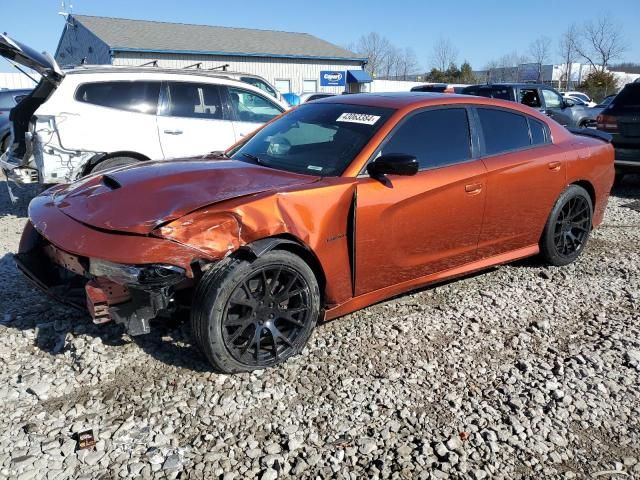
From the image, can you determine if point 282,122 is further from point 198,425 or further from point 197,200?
point 198,425

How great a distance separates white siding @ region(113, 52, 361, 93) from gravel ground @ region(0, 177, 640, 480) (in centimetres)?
2772

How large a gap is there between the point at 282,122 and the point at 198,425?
2.50 m

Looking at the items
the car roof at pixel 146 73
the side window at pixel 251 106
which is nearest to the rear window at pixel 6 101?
the car roof at pixel 146 73

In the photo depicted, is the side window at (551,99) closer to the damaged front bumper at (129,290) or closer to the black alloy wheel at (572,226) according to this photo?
the black alloy wheel at (572,226)

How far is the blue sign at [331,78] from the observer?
3450 cm

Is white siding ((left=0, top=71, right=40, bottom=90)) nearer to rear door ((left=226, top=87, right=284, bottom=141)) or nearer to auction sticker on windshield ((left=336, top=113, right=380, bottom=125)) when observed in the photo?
rear door ((left=226, top=87, right=284, bottom=141))

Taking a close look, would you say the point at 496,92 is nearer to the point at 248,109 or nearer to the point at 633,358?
the point at 248,109

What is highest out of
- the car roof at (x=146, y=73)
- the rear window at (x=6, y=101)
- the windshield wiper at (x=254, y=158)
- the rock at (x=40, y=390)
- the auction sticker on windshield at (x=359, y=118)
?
the car roof at (x=146, y=73)

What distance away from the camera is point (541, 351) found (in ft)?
11.6

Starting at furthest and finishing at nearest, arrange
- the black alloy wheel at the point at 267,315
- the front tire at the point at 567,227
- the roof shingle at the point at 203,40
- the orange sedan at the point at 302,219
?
1. the roof shingle at the point at 203,40
2. the front tire at the point at 567,227
3. the black alloy wheel at the point at 267,315
4. the orange sedan at the point at 302,219

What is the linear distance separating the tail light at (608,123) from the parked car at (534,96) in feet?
13.5

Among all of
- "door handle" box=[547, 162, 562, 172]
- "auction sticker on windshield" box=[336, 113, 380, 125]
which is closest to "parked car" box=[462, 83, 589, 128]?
"door handle" box=[547, 162, 562, 172]

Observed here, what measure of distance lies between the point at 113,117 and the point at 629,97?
7.62m

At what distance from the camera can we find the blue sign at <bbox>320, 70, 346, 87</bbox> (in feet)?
113
